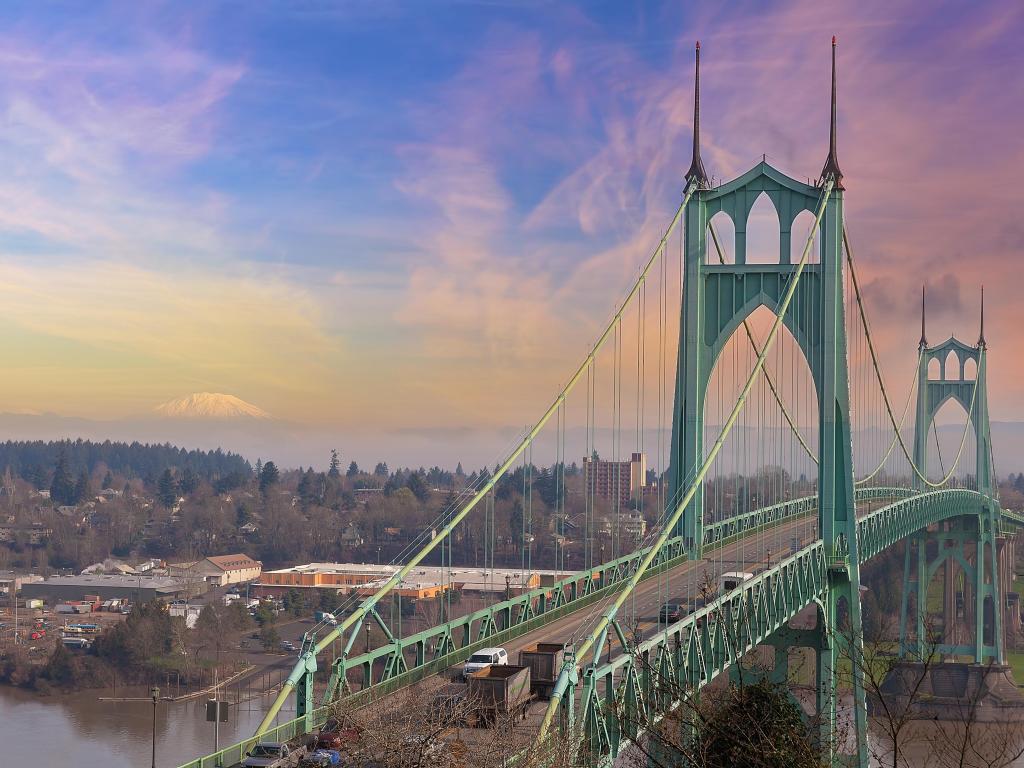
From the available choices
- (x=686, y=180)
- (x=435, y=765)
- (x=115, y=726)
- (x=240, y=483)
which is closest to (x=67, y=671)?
(x=115, y=726)

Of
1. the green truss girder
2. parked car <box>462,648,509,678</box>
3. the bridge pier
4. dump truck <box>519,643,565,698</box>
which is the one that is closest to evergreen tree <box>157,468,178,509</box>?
the bridge pier

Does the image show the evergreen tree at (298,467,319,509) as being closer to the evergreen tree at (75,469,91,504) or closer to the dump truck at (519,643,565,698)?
the evergreen tree at (75,469,91,504)

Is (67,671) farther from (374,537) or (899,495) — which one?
(374,537)

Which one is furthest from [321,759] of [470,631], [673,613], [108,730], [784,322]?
[108,730]

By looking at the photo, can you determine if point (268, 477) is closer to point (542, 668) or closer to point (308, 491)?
point (308, 491)

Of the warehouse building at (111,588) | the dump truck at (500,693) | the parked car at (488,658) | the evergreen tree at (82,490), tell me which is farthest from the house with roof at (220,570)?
the dump truck at (500,693)

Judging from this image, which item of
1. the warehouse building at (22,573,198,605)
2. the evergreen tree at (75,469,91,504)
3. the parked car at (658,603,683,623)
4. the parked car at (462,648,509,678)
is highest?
the evergreen tree at (75,469,91,504)
